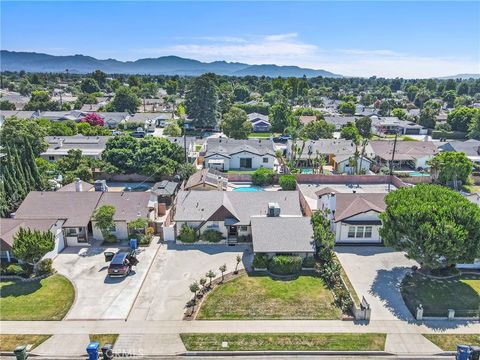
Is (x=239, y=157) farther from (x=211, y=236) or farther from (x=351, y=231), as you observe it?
(x=351, y=231)

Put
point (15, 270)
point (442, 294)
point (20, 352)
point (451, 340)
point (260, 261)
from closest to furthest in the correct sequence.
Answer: point (20, 352), point (451, 340), point (442, 294), point (15, 270), point (260, 261)

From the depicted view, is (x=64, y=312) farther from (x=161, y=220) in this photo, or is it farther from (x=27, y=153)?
(x=27, y=153)

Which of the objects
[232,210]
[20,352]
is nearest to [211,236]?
[232,210]

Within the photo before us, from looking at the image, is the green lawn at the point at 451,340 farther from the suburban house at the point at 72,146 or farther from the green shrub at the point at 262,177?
the suburban house at the point at 72,146

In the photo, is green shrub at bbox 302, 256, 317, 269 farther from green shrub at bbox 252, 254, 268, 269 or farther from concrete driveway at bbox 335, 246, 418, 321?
green shrub at bbox 252, 254, 268, 269

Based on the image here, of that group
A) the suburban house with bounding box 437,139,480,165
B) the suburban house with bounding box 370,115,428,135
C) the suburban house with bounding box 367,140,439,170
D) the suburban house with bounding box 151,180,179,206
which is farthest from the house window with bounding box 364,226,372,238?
the suburban house with bounding box 370,115,428,135

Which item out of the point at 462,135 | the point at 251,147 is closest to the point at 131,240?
the point at 251,147
